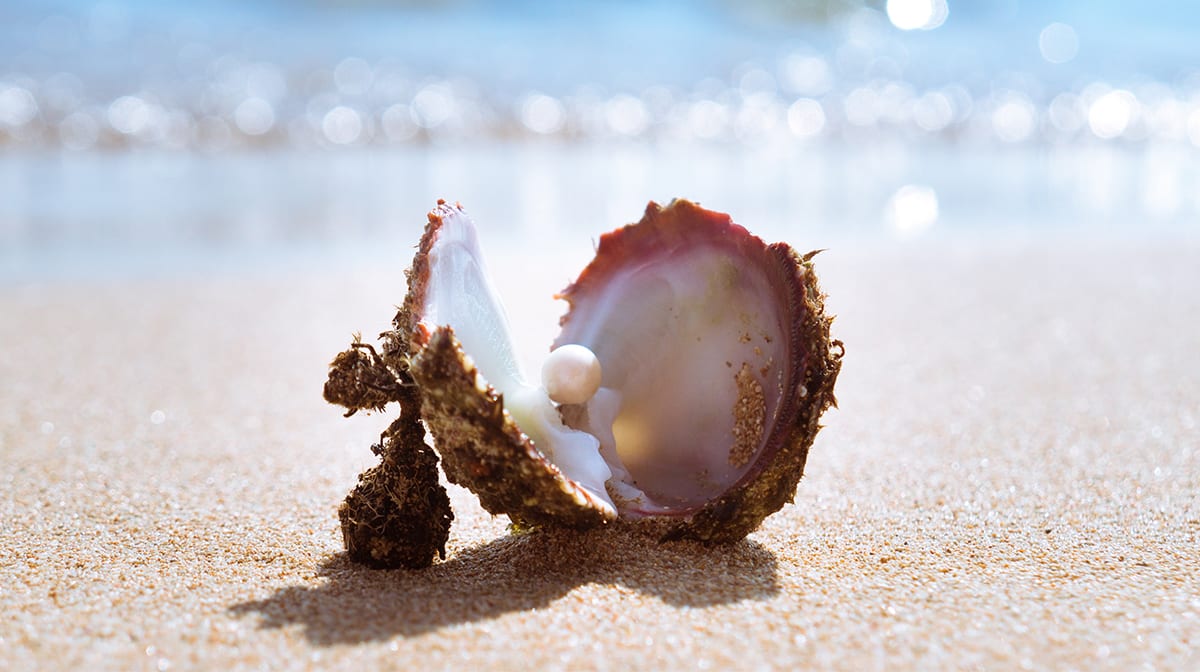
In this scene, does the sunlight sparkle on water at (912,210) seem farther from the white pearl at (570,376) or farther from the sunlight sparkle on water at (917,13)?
the sunlight sparkle on water at (917,13)

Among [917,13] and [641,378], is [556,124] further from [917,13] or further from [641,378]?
[641,378]

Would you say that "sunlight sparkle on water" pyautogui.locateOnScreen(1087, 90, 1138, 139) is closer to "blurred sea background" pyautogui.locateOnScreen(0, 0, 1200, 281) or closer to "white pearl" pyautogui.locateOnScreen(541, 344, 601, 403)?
"blurred sea background" pyautogui.locateOnScreen(0, 0, 1200, 281)

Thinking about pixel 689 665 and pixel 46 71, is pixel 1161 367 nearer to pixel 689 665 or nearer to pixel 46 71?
pixel 689 665

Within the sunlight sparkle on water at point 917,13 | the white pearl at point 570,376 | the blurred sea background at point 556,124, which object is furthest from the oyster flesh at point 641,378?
the sunlight sparkle on water at point 917,13

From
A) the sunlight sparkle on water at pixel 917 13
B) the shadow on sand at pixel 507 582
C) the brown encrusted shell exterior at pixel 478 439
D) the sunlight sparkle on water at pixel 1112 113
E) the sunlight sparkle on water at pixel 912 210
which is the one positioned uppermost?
the sunlight sparkle on water at pixel 917 13

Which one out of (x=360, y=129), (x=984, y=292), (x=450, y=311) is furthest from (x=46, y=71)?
(x=450, y=311)

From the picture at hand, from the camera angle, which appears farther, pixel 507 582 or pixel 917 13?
pixel 917 13

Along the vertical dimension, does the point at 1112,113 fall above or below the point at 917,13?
below

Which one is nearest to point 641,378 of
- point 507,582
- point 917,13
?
point 507,582
